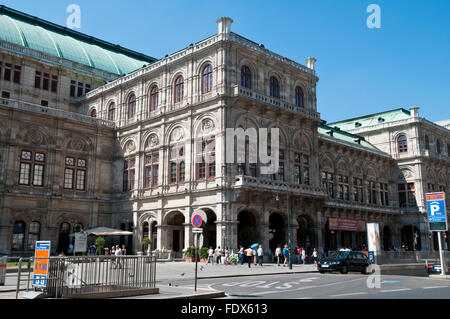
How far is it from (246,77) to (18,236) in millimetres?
25067

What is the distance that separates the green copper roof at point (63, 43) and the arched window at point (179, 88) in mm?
16569

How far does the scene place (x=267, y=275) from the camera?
26.6 metres

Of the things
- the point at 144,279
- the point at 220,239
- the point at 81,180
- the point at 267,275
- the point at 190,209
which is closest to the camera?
the point at 144,279

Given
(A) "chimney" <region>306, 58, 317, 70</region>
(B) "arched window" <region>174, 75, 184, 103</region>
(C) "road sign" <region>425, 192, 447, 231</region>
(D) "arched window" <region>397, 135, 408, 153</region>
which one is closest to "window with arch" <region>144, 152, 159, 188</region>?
(B) "arched window" <region>174, 75, 184, 103</region>

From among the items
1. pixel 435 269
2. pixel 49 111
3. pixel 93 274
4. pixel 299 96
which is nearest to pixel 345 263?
pixel 435 269

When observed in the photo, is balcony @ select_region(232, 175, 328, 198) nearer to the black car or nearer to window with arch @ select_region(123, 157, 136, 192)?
the black car

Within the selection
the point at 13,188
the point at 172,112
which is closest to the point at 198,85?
the point at 172,112

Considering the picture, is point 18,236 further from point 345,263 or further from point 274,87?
point 345,263

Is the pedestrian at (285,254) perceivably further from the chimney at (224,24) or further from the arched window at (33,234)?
the arched window at (33,234)

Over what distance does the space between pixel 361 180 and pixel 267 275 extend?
1357 inches

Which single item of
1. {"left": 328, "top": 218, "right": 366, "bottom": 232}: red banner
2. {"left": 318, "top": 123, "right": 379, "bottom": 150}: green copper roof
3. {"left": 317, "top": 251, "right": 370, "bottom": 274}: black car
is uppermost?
{"left": 318, "top": 123, "right": 379, "bottom": 150}: green copper roof

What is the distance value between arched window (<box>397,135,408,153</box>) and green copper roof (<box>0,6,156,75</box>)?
123 feet

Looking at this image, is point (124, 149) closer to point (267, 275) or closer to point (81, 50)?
point (81, 50)

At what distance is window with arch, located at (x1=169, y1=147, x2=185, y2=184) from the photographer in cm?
4091
